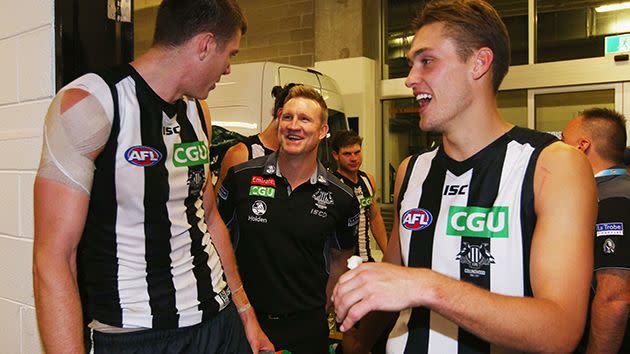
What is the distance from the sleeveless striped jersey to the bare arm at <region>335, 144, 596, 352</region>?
3.09 meters

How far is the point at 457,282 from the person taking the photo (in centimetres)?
115

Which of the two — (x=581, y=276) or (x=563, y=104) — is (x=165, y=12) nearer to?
(x=581, y=276)

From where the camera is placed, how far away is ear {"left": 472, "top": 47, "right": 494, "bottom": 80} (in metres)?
1.59

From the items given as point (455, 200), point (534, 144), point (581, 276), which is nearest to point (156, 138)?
point (455, 200)

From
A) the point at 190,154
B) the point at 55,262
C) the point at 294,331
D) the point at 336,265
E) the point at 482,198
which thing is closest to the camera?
the point at 55,262

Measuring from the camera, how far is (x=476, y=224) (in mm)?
1478

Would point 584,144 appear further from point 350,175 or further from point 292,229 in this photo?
point 350,175

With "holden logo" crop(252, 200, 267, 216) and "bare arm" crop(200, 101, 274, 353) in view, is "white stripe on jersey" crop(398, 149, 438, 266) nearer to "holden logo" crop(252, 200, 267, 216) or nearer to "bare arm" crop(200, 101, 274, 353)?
"bare arm" crop(200, 101, 274, 353)

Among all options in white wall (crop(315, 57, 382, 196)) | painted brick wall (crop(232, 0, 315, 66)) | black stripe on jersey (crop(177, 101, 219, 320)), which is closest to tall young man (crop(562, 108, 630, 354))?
black stripe on jersey (crop(177, 101, 219, 320))

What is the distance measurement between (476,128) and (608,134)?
1.60m

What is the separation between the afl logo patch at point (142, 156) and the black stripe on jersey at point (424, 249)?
0.80m

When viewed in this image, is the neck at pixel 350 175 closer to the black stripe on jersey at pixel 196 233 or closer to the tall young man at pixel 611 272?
the tall young man at pixel 611 272

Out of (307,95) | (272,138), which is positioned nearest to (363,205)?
(272,138)

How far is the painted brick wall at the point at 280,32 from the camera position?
7680mm
